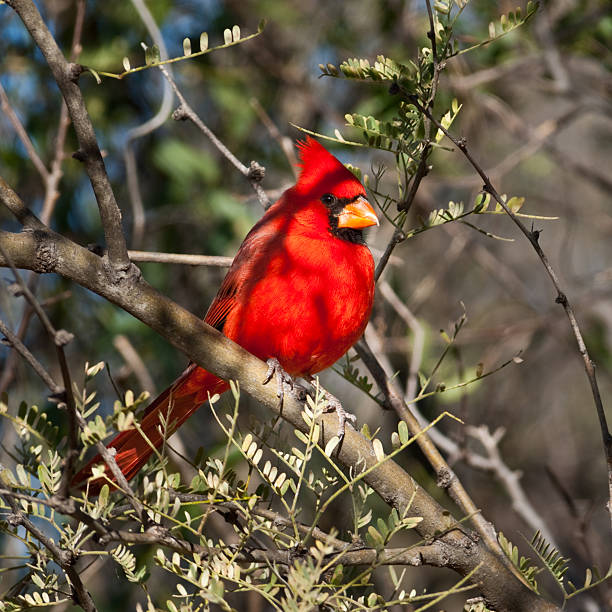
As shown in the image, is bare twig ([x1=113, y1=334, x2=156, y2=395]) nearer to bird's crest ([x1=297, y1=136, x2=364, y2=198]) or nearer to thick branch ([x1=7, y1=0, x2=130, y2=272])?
bird's crest ([x1=297, y1=136, x2=364, y2=198])

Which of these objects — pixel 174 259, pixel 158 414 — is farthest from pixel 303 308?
pixel 158 414

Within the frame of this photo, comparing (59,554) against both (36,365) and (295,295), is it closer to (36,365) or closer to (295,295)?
(36,365)

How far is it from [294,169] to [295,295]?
96cm

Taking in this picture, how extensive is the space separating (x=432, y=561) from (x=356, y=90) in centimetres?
331

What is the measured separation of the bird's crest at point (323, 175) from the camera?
107 inches

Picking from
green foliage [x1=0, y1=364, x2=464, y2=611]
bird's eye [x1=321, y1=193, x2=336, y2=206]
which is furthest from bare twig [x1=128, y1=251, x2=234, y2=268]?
green foliage [x1=0, y1=364, x2=464, y2=611]

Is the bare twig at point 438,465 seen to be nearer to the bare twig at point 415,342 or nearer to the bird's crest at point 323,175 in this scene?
the bare twig at point 415,342

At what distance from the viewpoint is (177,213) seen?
3.77m

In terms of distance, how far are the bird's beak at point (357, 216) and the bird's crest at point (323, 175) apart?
0.05 meters

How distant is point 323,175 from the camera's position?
9.04 ft

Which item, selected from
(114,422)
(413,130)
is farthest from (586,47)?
(114,422)

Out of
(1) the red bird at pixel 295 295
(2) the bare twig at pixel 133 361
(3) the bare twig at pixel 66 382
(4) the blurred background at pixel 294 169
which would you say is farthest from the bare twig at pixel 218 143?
(3) the bare twig at pixel 66 382

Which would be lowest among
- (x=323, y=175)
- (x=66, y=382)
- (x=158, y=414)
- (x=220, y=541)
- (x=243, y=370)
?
(x=158, y=414)

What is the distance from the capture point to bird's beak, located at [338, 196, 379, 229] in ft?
8.63
